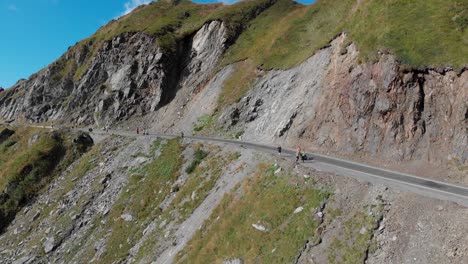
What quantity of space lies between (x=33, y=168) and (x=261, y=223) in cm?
4088

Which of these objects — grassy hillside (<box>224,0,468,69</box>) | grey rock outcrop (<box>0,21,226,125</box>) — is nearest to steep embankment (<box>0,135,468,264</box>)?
grassy hillside (<box>224,0,468,69</box>)

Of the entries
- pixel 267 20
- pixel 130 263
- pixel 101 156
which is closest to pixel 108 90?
pixel 101 156

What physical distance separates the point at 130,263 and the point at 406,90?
27.0 metres

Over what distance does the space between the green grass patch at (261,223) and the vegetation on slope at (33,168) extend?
1234 inches

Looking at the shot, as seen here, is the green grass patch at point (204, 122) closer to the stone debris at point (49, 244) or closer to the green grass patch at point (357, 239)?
→ the stone debris at point (49, 244)

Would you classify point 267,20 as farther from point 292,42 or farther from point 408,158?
point 408,158

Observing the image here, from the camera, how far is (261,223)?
23828 millimetres

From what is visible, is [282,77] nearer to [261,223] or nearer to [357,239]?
[261,223]

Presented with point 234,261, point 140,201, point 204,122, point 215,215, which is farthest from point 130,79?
point 234,261

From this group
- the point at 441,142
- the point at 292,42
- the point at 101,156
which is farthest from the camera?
the point at 292,42

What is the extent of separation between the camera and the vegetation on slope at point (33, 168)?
4656cm

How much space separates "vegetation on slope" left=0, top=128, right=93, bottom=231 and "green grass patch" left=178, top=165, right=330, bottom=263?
103 feet

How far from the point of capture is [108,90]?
2832 inches

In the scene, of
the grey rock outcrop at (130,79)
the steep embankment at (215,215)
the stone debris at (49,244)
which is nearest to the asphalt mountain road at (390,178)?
the steep embankment at (215,215)
